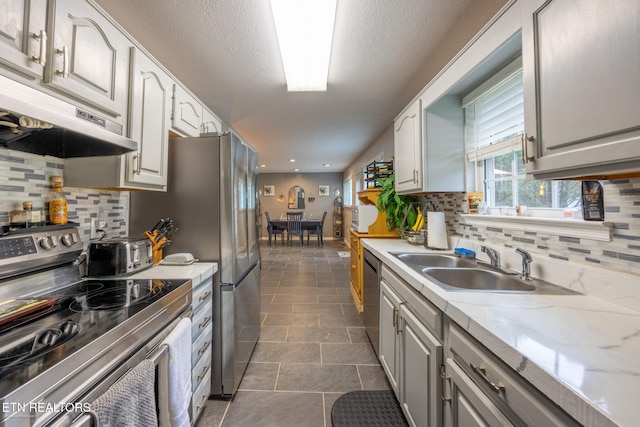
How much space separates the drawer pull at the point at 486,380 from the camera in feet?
2.02

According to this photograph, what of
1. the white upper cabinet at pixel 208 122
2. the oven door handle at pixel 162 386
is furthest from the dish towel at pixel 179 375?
the white upper cabinet at pixel 208 122

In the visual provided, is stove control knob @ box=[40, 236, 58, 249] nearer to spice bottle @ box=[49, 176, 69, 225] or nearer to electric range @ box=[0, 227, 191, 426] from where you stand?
electric range @ box=[0, 227, 191, 426]

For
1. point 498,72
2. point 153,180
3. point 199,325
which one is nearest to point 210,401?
point 199,325

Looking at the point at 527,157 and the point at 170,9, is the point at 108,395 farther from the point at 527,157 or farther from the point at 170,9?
the point at 170,9

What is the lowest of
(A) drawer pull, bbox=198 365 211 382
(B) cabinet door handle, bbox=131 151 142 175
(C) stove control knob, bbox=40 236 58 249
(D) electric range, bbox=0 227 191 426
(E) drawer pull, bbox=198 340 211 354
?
(A) drawer pull, bbox=198 365 211 382

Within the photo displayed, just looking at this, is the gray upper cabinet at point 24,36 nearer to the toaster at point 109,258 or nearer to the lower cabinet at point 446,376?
the toaster at point 109,258

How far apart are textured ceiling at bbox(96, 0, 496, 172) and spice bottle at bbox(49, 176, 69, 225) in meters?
1.09

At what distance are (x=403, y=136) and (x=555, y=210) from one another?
123 cm

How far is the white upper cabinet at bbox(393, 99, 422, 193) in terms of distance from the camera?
1.83m

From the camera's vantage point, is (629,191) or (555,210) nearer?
(629,191)

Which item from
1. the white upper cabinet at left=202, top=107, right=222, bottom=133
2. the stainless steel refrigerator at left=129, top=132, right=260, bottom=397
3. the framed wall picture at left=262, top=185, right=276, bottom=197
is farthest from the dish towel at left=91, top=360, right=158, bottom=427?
the framed wall picture at left=262, top=185, right=276, bottom=197

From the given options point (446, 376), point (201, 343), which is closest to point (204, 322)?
point (201, 343)

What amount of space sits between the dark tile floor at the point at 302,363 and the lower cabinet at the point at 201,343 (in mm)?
157

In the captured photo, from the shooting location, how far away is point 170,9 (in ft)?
4.80
